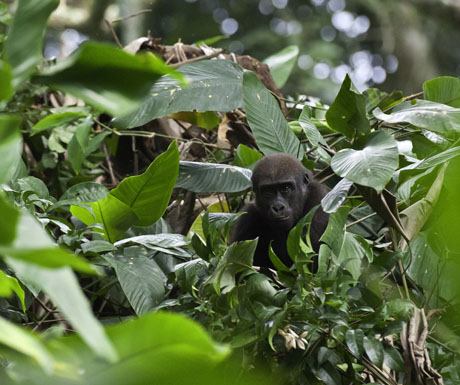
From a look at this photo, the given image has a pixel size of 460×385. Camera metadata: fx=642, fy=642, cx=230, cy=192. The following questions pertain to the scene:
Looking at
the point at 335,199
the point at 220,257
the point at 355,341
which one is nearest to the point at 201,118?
the point at 220,257

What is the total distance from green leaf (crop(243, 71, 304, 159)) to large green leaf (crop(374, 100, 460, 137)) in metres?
0.59

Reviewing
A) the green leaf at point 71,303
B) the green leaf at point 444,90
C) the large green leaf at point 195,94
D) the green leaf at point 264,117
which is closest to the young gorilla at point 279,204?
the green leaf at point 264,117

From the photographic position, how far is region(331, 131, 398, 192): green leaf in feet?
5.04

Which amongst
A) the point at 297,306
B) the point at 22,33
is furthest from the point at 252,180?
the point at 22,33

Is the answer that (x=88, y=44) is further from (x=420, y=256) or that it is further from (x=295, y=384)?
(x=420, y=256)

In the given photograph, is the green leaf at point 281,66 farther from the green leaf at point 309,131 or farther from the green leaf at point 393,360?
the green leaf at point 393,360

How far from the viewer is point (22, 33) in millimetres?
702

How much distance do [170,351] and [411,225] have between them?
1.26m

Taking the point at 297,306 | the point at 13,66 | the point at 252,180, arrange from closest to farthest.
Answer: the point at 13,66 → the point at 297,306 → the point at 252,180

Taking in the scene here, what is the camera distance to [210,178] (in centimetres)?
246

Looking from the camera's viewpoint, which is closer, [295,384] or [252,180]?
[295,384]

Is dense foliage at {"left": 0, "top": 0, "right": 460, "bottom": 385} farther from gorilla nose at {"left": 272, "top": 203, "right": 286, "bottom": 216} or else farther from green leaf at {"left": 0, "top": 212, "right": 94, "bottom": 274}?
gorilla nose at {"left": 272, "top": 203, "right": 286, "bottom": 216}

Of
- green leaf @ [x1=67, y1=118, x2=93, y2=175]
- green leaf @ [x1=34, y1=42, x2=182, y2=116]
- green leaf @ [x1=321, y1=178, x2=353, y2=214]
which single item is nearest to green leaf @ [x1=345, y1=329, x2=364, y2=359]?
green leaf @ [x1=321, y1=178, x2=353, y2=214]

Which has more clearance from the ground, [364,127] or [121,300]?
[364,127]
